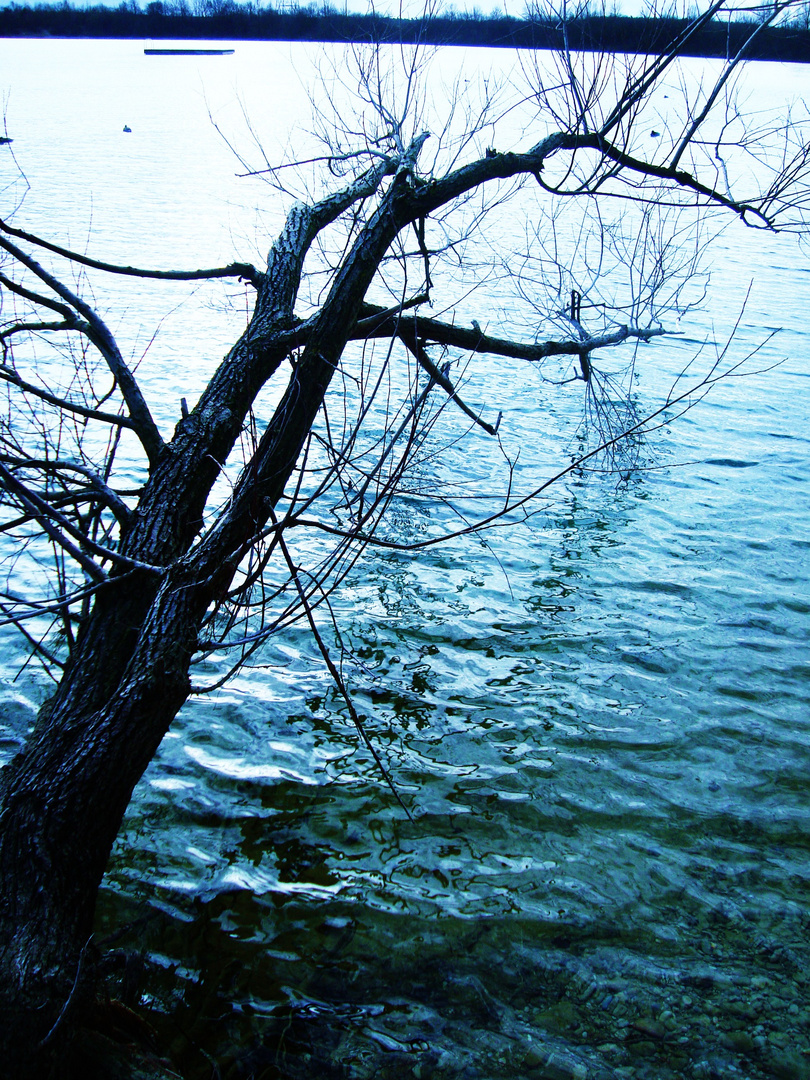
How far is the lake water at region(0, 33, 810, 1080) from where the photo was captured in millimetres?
3068

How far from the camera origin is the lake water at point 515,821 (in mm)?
3068

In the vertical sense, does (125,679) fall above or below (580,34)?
below

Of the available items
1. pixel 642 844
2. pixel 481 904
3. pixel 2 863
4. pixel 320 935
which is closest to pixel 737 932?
pixel 642 844

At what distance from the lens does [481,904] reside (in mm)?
3584


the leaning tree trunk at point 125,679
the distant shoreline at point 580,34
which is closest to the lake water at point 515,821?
the leaning tree trunk at point 125,679

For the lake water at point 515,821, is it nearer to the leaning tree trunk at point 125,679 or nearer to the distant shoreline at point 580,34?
the leaning tree trunk at point 125,679

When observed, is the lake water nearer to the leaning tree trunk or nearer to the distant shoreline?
the leaning tree trunk

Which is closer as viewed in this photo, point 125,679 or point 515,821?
point 125,679

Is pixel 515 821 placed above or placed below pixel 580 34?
below

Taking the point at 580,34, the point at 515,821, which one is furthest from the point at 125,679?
the point at 580,34

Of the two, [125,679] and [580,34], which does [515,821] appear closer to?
[125,679]

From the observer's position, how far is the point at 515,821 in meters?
4.04

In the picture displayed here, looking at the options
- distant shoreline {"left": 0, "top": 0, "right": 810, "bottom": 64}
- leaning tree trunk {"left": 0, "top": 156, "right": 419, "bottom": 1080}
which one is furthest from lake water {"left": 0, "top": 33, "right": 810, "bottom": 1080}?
distant shoreline {"left": 0, "top": 0, "right": 810, "bottom": 64}

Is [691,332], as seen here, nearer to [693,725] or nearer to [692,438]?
[692,438]
